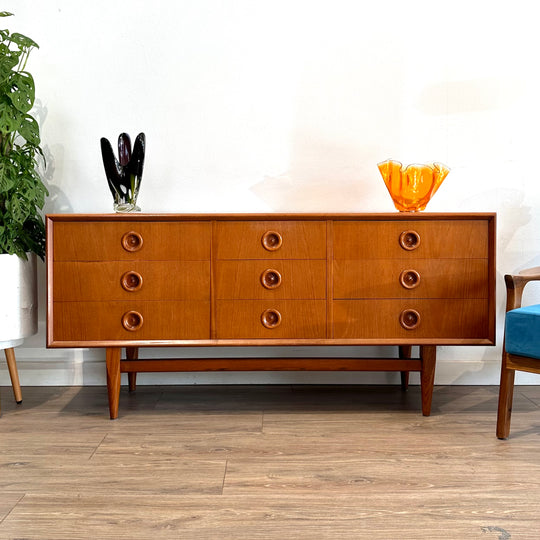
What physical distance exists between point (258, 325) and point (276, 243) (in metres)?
0.28

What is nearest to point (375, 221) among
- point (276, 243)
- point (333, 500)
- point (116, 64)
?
point (276, 243)

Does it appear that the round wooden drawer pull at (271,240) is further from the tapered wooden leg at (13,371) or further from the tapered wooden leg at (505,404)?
the tapered wooden leg at (13,371)

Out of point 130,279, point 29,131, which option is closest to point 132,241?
point 130,279

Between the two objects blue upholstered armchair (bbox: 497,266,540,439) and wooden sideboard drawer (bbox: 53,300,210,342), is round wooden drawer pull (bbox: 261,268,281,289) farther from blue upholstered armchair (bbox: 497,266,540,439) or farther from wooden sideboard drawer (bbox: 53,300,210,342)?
blue upholstered armchair (bbox: 497,266,540,439)

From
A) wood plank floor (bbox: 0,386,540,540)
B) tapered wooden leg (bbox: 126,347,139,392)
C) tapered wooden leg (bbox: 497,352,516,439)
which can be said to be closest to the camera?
wood plank floor (bbox: 0,386,540,540)

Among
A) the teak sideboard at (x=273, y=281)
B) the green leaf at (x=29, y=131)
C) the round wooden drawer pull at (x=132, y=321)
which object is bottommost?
the round wooden drawer pull at (x=132, y=321)

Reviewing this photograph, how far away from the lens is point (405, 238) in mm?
1922

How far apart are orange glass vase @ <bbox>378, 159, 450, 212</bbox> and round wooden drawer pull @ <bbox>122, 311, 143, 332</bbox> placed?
1003 mm

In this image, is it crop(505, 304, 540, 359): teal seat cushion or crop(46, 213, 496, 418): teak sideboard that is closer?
crop(505, 304, 540, 359): teal seat cushion

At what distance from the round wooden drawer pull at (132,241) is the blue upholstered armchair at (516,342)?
1182mm

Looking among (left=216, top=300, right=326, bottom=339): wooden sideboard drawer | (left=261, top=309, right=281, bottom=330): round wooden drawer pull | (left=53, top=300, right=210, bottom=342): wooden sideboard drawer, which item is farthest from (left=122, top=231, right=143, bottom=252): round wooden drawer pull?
(left=261, top=309, right=281, bottom=330): round wooden drawer pull

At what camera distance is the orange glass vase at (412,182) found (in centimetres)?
203

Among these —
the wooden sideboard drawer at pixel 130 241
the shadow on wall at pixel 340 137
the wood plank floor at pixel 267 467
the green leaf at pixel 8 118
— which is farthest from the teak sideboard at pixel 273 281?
the shadow on wall at pixel 340 137

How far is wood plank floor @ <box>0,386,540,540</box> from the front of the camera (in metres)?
1.22
